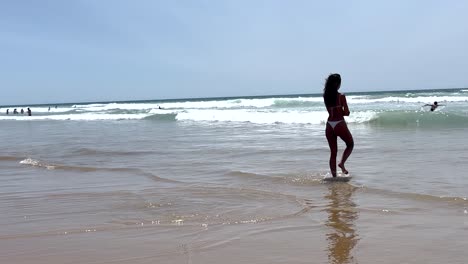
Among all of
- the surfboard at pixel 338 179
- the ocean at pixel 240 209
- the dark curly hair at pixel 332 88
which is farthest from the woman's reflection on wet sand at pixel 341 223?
the dark curly hair at pixel 332 88

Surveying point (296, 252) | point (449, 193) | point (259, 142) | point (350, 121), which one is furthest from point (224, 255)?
point (350, 121)

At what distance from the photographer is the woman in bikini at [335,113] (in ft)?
22.4

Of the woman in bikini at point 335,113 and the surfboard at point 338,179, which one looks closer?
the surfboard at point 338,179

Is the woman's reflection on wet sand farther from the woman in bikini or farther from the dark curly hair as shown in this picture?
the dark curly hair

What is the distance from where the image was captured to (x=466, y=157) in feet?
26.1

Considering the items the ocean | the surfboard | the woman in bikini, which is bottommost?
the surfboard

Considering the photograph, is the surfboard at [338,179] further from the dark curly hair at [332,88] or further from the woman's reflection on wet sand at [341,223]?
the dark curly hair at [332,88]

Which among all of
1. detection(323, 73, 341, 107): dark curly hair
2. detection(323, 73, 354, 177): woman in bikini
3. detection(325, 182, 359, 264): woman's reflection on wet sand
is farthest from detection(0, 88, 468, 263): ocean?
detection(323, 73, 341, 107): dark curly hair

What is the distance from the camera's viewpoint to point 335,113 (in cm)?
695

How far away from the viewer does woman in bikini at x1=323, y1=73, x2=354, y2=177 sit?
6832 millimetres

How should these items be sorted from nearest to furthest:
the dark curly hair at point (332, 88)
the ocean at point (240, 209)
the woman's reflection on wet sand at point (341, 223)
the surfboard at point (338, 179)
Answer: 1. the woman's reflection on wet sand at point (341, 223)
2. the ocean at point (240, 209)
3. the surfboard at point (338, 179)
4. the dark curly hair at point (332, 88)

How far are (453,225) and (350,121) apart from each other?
52.9 feet

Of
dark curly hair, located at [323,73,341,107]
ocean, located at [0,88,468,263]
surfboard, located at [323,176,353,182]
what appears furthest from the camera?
dark curly hair, located at [323,73,341,107]

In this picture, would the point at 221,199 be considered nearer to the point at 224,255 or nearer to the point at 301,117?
the point at 224,255
